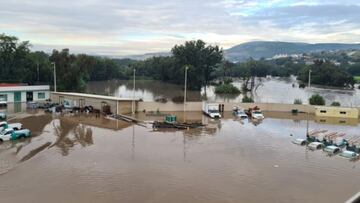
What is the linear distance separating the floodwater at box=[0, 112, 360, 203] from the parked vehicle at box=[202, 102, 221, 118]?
5.02 metres

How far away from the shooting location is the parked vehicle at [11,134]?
58.5 feet

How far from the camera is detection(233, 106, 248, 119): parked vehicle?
2738 cm

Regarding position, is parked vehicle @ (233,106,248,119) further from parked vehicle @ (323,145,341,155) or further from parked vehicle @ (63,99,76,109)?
parked vehicle @ (63,99,76,109)

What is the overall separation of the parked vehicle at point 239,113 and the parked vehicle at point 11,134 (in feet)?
49.9

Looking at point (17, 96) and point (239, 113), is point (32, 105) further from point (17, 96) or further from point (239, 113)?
point (239, 113)

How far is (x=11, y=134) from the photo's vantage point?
18188 millimetres

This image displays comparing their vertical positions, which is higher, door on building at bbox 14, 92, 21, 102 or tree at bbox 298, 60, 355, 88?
tree at bbox 298, 60, 355, 88

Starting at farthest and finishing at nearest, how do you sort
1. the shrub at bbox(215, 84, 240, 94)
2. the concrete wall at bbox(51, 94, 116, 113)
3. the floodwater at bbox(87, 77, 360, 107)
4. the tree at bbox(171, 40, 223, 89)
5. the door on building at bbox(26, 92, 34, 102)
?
the tree at bbox(171, 40, 223, 89) → the shrub at bbox(215, 84, 240, 94) → the floodwater at bbox(87, 77, 360, 107) → the door on building at bbox(26, 92, 34, 102) → the concrete wall at bbox(51, 94, 116, 113)

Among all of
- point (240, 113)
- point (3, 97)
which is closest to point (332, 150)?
point (240, 113)

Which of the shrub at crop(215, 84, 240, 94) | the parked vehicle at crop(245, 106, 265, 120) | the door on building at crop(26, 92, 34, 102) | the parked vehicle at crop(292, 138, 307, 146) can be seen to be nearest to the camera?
the parked vehicle at crop(292, 138, 307, 146)

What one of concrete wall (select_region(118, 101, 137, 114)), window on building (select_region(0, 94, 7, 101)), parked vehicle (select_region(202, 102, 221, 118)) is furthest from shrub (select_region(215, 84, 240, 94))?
window on building (select_region(0, 94, 7, 101))

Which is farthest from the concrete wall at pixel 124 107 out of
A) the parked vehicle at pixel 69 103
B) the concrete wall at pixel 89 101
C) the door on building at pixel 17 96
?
the door on building at pixel 17 96

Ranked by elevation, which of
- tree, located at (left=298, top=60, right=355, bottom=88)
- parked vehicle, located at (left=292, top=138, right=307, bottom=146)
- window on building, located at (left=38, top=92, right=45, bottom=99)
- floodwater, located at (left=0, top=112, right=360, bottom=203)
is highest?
tree, located at (left=298, top=60, right=355, bottom=88)

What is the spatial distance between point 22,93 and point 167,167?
22179 millimetres
